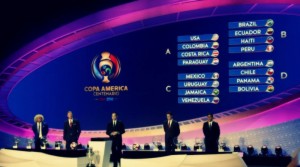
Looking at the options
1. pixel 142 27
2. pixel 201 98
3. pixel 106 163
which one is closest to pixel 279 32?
pixel 201 98

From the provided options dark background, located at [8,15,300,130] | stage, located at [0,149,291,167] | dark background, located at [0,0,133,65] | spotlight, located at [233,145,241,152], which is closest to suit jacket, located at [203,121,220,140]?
spotlight, located at [233,145,241,152]

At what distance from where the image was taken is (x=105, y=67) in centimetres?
908

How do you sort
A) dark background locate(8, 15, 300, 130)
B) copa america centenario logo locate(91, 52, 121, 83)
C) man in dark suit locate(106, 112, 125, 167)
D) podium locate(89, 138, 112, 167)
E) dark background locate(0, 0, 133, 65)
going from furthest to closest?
dark background locate(0, 0, 133, 65)
copa america centenario logo locate(91, 52, 121, 83)
dark background locate(8, 15, 300, 130)
man in dark suit locate(106, 112, 125, 167)
podium locate(89, 138, 112, 167)

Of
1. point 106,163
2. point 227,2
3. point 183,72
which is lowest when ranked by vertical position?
point 106,163

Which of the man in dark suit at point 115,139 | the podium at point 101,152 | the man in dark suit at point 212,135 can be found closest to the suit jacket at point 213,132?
the man in dark suit at point 212,135

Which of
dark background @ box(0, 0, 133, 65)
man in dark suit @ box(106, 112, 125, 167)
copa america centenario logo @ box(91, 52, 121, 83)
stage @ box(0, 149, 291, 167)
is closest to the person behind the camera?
stage @ box(0, 149, 291, 167)

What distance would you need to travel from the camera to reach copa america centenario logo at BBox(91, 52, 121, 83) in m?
Answer: 9.02

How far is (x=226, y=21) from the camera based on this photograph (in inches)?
317

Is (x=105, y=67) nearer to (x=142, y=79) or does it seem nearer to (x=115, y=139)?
(x=142, y=79)

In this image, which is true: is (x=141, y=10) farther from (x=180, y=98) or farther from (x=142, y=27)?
(x=180, y=98)

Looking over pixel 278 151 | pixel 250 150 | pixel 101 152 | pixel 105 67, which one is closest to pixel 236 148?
pixel 250 150

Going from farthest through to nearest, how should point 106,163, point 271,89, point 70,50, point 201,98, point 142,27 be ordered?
point 70,50
point 142,27
point 201,98
point 271,89
point 106,163

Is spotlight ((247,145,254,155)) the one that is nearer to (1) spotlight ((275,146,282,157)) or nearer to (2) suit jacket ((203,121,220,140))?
(1) spotlight ((275,146,282,157))

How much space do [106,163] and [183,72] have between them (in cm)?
426
